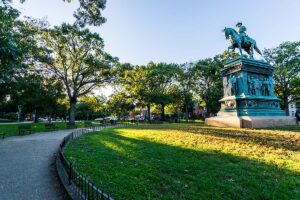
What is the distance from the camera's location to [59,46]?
3161 centimetres

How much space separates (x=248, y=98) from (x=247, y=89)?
1.34m

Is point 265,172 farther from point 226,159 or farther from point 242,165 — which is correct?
point 226,159

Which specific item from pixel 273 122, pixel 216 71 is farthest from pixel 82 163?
pixel 216 71

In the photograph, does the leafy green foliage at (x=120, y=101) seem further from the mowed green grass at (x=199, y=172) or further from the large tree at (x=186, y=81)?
the mowed green grass at (x=199, y=172)

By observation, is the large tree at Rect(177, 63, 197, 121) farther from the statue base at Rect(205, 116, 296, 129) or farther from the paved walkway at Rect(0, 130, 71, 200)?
the paved walkway at Rect(0, 130, 71, 200)

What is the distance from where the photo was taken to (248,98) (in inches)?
730

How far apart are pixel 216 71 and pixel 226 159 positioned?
39.1 meters

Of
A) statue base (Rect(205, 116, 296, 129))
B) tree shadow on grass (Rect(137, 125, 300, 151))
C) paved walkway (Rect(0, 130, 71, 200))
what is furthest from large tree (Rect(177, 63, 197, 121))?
paved walkway (Rect(0, 130, 71, 200))

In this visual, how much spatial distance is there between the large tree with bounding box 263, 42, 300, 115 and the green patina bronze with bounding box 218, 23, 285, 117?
21.5 m

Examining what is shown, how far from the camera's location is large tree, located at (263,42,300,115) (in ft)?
129

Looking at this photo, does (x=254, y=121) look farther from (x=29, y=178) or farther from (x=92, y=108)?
(x=92, y=108)

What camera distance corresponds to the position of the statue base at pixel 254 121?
55.6 ft

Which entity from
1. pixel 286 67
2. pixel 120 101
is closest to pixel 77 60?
pixel 120 101

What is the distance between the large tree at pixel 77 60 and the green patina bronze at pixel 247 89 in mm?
20119
